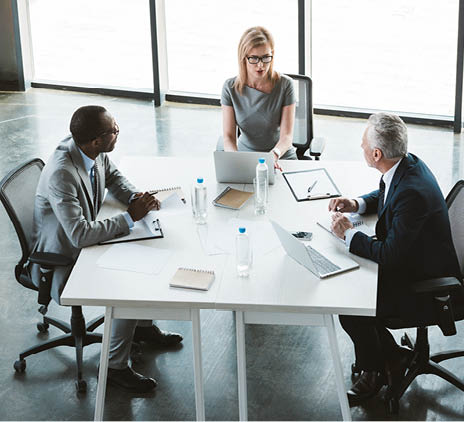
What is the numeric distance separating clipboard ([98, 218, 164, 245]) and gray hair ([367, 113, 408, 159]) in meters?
1.16

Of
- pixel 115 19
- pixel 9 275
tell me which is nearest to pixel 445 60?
pixel 115 19

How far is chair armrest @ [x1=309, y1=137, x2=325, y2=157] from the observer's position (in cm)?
501

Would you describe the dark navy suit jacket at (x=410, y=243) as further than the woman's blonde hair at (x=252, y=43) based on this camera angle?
No

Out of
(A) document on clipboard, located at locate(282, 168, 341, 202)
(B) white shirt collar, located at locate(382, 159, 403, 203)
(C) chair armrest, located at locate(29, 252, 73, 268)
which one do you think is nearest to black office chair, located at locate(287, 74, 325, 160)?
(A) document on clipboard, located at locate(282, 168, 341, 202)

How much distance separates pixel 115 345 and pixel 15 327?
96cm

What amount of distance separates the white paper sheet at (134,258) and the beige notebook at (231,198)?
61cm

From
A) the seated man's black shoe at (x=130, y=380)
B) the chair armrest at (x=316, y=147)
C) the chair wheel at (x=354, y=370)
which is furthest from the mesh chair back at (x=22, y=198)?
the chair armrest at (x=316, y=147)

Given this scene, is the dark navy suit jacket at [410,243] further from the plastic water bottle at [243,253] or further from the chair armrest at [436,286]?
the plastic water bottle at [243,253]

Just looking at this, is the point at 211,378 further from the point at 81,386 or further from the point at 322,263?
the point at 322,263

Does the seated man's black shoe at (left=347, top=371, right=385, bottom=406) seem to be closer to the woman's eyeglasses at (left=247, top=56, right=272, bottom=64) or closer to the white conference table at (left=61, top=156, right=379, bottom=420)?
the white conference table at (left=61, top=156, right=379, bottom=420)

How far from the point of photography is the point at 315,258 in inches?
136

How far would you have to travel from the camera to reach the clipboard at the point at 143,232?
145 inches

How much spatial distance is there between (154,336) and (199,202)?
863mm

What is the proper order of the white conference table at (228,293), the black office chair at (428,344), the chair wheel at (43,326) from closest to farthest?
the white conference table at (228,293) < the black office chair at (428,344) < the chair wheel at (43,326)
